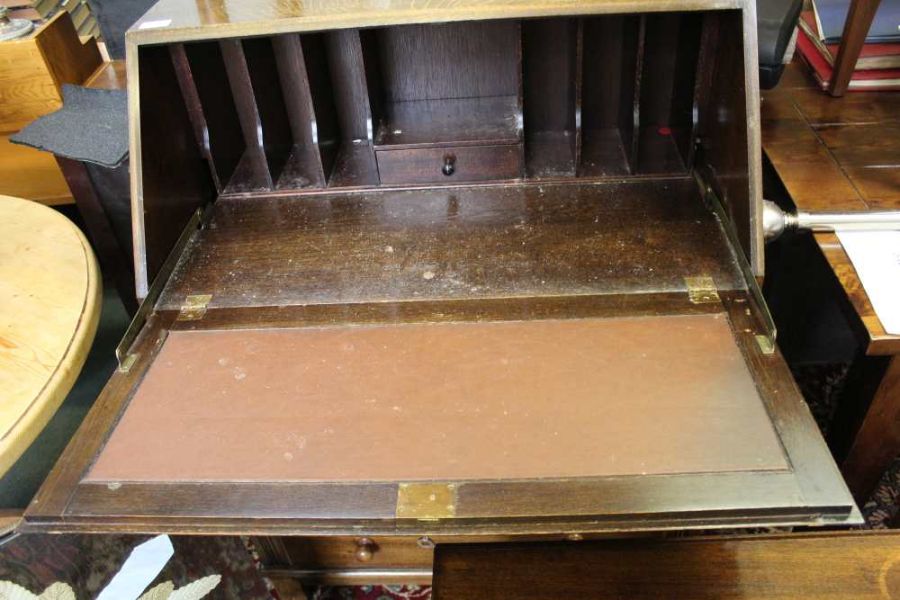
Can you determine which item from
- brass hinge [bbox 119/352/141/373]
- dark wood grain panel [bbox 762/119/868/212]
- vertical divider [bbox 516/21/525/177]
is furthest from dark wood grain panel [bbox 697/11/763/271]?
brass hinge [bbox 119/352/141/373]

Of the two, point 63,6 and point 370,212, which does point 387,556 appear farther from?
point 63,6

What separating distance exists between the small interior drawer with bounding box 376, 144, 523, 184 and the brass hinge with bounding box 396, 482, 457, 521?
27.9 inches

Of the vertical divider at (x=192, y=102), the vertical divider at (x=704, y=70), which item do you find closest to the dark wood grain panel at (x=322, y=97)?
the vertical divider at (x=192, y=102)

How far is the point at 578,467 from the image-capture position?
0.86 meters

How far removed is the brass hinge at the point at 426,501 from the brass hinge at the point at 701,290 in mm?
494

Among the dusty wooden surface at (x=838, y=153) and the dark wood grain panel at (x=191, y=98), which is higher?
the dark wood grain panel at (x=191, y=98)

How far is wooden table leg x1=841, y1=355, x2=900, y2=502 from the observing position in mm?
1280

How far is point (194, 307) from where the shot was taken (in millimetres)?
1159

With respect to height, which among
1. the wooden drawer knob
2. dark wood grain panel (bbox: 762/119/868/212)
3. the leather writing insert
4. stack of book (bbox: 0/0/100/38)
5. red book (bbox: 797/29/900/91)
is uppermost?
stack of book (bbox: 0/0/100/38)

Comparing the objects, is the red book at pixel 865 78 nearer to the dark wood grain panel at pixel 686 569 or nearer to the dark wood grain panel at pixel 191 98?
the dark wood grain panel at pixel 686 569

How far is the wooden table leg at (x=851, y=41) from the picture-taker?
1.46m

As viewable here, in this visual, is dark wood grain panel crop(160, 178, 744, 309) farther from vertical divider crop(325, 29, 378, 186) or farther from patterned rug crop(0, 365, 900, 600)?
patterned rug crop(0, 365, 900, 600)

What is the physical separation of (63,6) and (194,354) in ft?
6.17

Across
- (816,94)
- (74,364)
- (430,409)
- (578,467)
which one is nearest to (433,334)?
(430,409)
